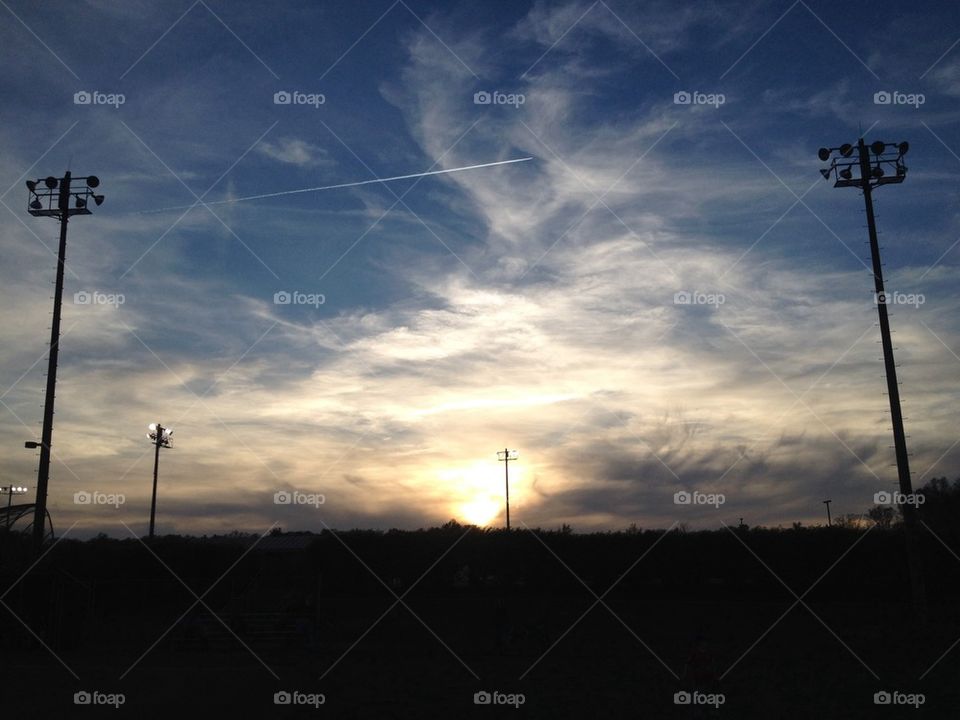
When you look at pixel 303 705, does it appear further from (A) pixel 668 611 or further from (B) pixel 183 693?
(A) pixel 668 611

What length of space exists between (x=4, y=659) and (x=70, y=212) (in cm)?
1526

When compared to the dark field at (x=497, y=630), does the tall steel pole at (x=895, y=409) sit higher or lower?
higher

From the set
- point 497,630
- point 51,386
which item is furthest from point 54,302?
point 497,630

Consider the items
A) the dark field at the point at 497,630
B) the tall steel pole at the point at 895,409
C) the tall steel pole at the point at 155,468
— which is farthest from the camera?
the tall steel pole at the point at 155,468

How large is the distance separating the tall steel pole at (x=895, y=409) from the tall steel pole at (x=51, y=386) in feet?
89.2

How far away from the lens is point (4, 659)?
20641 mm

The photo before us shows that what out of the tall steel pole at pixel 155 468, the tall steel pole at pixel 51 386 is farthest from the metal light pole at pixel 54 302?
the tall steel pole at pixel 155 468

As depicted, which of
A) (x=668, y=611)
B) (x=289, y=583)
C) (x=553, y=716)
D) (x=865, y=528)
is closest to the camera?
(x=553, y=716)

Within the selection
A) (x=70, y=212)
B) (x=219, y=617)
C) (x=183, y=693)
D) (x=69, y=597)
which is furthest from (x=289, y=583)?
(x=183, y=693)

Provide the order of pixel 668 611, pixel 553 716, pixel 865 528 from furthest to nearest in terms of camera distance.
→ pixel 865 528
pixel 668 611
pixel 553 716

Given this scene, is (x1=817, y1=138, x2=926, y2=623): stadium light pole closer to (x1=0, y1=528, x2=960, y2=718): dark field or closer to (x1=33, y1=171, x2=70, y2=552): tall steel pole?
(x1=0, y1=528, x2=960, y2=718): dark field

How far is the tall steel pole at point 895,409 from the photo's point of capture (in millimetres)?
24047

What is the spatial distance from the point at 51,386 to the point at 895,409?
1092 inches

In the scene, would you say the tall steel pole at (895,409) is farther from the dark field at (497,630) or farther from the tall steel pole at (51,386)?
the tall steel pole at (51,386)
